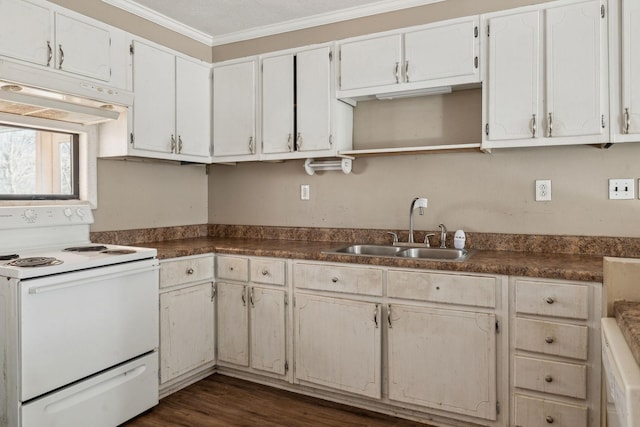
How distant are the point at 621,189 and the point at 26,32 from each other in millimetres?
3181

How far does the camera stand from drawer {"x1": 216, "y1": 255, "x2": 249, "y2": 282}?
2.86 m

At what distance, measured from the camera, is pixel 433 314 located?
7.52ft

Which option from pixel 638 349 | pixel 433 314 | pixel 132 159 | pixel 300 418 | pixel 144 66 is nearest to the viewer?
pixel 638 349

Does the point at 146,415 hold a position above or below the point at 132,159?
below

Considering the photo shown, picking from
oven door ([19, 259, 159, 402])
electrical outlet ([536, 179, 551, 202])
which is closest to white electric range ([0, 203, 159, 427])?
oven door ([19, 259, 159, 402])

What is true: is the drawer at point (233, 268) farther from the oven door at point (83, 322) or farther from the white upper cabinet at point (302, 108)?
the white upper cabinet at point (302, 108)

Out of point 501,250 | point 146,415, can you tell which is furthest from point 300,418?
point 501,250

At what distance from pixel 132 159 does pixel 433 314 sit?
2.18 m

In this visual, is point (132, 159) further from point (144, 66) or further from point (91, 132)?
point (144, 66)

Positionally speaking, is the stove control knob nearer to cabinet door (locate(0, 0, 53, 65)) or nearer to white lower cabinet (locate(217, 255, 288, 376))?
cabinet door (locate(0, 0, 53, 65))

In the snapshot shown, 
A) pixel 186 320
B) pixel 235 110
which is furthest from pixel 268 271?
pixel 235 110

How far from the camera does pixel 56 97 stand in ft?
7.66

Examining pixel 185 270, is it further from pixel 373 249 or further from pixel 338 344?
pixel 373 249

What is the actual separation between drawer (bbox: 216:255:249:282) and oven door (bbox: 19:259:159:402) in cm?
51
